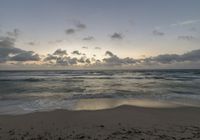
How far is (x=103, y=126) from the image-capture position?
24.2 feet

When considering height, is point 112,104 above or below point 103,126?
below

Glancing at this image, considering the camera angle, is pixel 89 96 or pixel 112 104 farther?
pixel 89 96

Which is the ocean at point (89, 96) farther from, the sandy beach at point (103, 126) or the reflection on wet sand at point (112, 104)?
the sandy beach at point (103, 126)

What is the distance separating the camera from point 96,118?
8.68 metres

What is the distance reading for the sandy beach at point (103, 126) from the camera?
6168 millimetres

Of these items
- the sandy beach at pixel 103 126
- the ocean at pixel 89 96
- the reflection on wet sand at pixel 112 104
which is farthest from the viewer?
the ocean at pixel 89 96

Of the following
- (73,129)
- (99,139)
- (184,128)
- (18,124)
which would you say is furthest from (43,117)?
(184,128)

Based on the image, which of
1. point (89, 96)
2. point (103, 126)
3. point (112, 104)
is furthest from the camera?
point (89, 96)

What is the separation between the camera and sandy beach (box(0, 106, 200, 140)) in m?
6.17

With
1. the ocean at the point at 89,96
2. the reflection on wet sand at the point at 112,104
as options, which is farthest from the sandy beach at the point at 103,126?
the ocean at the point at 89,96

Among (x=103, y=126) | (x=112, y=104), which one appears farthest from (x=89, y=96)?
(x=103, y=126)

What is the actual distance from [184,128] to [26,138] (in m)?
5.80

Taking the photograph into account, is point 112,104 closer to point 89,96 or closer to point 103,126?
point 89,96

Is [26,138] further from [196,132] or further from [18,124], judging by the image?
[196,132]
